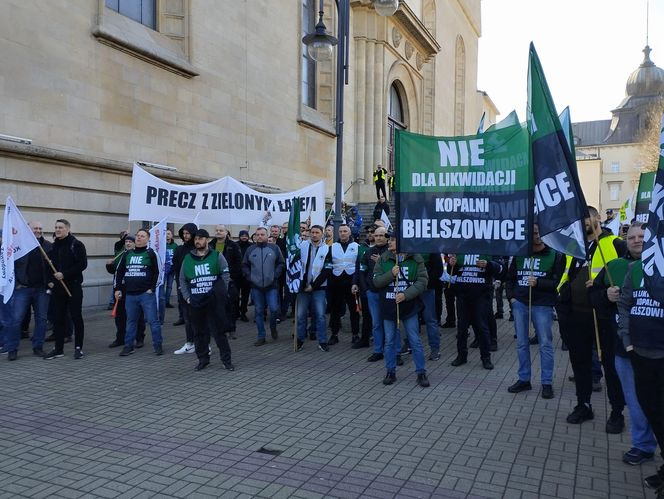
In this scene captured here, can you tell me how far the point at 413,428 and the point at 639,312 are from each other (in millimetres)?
2243

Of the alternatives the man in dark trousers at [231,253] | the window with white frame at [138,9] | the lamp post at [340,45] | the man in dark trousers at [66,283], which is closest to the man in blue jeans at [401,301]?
the man in dark trousers at [231,253]

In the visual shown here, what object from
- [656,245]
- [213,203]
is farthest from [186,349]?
[656,245]

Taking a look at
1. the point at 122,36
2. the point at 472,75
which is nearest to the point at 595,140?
the point at 472,75

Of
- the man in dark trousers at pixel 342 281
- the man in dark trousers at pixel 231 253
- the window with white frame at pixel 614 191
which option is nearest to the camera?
the man in dark trousers at pixel 342 281

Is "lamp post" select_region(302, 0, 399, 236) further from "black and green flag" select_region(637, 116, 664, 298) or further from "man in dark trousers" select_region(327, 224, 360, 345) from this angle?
A: "black and green flag" select_region(637, 116, 664, 298)

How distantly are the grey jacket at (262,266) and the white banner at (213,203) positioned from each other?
1481mm

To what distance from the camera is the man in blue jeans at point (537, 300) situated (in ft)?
19.9

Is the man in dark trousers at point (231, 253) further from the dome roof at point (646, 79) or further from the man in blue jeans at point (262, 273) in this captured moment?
the dome roof at point (646, 79)

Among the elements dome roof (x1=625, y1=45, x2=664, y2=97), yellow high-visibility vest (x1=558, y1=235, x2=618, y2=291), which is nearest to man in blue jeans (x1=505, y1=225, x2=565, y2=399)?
yellow high-visibility vest (x1=558, y1=235, x2=618, y2=291)

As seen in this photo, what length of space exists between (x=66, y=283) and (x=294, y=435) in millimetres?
4778

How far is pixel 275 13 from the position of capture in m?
18.3

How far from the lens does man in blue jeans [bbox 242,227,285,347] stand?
29.6ft

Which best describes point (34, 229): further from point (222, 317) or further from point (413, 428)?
point (413, 428)

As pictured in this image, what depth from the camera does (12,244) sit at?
7.54 meters
